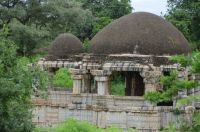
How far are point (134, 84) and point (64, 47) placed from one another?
2.96 meters

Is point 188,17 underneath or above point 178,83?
above

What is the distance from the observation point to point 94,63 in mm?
19547

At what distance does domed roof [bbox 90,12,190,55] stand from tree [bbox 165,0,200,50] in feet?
39.4

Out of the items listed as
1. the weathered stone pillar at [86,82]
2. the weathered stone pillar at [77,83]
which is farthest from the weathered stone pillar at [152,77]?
the weathered stone pillar at [77,83]

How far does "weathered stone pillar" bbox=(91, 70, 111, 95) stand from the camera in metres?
19.1

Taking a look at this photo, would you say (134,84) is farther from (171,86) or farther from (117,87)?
(171,86)

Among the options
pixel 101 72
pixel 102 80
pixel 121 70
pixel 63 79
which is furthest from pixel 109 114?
pixel 63 79

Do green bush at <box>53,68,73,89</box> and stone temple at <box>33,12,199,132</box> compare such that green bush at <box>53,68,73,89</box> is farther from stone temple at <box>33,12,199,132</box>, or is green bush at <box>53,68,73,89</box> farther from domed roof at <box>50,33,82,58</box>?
stone temple at <box>33,12,199,132</box>

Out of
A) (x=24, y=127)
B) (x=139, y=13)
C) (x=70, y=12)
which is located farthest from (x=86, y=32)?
(x=24, y=127)

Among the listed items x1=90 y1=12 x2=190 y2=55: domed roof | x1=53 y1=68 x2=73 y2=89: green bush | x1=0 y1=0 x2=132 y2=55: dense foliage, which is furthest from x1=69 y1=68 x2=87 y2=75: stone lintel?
x1=0 y1=0 x2=132 y2=55: dense foliage

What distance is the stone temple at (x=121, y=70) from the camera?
1650 centimetres

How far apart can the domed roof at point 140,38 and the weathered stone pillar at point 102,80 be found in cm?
106

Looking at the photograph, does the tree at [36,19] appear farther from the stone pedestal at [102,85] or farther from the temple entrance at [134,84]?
the stone pedestal at [102,85]

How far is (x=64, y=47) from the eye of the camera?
2238 centimetres
